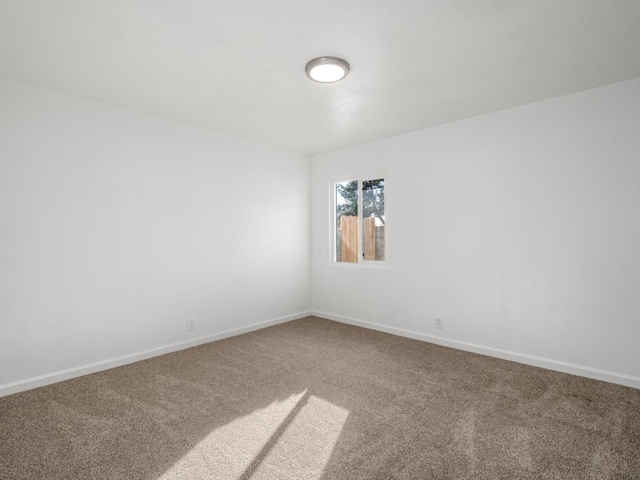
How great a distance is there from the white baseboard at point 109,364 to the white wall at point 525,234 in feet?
6.07

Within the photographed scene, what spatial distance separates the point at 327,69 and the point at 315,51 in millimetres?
202

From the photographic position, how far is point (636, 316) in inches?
109

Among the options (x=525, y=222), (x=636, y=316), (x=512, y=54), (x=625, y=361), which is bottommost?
(x=625, y=361)

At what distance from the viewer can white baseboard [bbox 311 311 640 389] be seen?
2.81 meters

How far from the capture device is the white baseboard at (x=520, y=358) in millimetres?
2809

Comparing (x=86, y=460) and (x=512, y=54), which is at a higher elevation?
(x=512, y=54)

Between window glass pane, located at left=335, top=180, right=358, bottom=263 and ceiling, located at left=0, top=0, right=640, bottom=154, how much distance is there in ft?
5.13

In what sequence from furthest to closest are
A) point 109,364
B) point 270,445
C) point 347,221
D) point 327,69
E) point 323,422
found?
point 347,221 < point 109,364 < point 327,69 < point 323,422 < point 270,445

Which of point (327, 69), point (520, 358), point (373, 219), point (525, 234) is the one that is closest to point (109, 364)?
point (327, 69)

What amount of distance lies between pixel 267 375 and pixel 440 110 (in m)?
3.03

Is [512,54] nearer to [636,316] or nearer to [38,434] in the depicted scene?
[636,316]

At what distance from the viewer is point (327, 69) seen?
2.53 meters

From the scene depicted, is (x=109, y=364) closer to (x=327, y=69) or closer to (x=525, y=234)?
(x=327, y=69)

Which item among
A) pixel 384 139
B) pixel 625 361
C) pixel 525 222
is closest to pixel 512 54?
pixel 525 222
